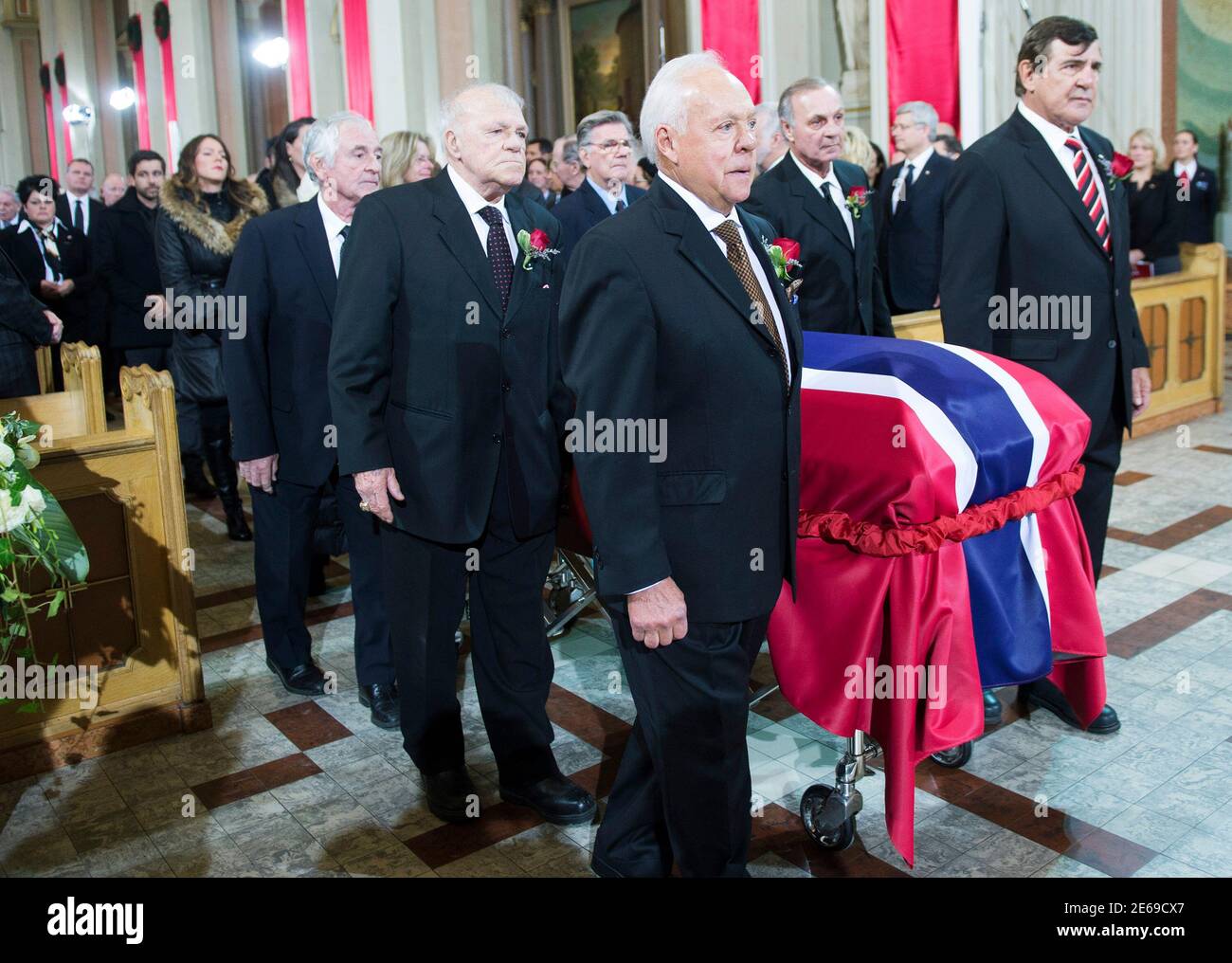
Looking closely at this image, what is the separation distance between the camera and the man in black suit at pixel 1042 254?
3.36 m

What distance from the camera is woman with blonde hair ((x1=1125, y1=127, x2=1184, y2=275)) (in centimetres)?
934

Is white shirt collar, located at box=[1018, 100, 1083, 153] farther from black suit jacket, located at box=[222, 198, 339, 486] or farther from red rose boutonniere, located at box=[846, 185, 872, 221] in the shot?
black suit jacket, located at box=[222, 198, 339, 486]

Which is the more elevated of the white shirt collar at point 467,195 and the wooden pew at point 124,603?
the white shirt collar at point 467,195

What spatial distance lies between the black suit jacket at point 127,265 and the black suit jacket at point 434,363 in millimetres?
4823

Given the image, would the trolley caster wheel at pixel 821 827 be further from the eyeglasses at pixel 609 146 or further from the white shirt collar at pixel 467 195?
the eyeglasses at pixel 609 146

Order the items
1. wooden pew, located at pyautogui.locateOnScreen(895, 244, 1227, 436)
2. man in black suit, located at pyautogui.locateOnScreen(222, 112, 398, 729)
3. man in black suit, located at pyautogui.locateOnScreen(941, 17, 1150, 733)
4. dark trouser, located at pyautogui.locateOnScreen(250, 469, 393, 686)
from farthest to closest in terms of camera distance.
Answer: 1. wooden pew, located at pyautogui.locateOnScreen(895, 244, 1227, 436)
2. dark trouser, located at pyautogui.locateOnScreen(250, 469, 393, 686)
3. man in black suit, located at pyautogui.locateOnScreen(222, 112, 398, 729)
4. man in black suit, located at pyautogui.locateOnScreen(941, 17, 1150, 733)

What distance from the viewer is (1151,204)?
9.40 meters

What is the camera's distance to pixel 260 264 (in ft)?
11.9

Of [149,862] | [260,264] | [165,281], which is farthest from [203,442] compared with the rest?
[149,862]

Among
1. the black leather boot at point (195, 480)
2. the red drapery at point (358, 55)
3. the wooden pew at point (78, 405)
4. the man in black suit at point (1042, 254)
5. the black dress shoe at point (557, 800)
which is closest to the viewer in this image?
the black dress shoe at point (557, 800)

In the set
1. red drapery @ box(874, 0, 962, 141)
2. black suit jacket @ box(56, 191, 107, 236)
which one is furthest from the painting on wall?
black suit jacket @ box(56, 191, 107, 236)

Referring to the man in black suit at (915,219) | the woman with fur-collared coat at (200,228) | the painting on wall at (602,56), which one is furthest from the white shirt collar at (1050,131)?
the painting on wall at (602,56)

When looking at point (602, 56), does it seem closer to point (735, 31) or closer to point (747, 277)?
point (735, 31)

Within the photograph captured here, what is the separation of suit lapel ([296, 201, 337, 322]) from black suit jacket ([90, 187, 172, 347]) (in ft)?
12.8
